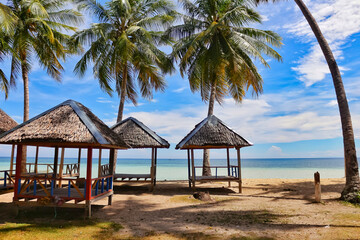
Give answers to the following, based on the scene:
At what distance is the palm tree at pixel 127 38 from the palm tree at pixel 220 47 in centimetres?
128

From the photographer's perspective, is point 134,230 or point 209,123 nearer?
point 134,230

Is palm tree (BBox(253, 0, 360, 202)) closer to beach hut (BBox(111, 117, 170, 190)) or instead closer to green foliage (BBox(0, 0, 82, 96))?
beach hut (BBox(111, 117, 170, 190))

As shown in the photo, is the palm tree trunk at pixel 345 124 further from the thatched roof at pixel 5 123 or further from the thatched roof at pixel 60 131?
the thatched roof at pixel 5 123

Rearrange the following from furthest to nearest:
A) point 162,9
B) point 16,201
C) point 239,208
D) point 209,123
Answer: point 162,9 < point 209,123 < point 239,208 < point 16,201

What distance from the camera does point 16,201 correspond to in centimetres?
707

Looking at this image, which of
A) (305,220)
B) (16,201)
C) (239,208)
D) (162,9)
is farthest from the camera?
(162,9)

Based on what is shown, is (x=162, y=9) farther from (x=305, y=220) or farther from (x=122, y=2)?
(x=305, y=220)

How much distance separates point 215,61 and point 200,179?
19.5ft

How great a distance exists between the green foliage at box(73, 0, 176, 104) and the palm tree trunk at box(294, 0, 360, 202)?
8323mm

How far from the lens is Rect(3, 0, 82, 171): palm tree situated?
13.5m

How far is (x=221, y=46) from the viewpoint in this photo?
1399 centimetres

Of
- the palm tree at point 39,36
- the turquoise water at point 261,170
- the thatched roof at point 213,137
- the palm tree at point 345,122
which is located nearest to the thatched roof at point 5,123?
the palm tree at point 39,36

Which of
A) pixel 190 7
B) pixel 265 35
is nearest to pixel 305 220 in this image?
pixel 265 35

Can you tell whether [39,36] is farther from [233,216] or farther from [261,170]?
[261,170]
